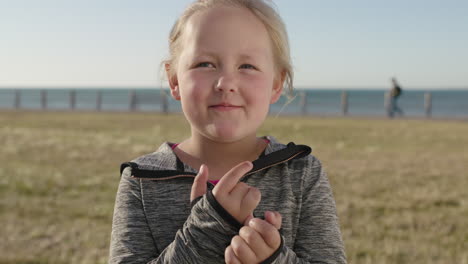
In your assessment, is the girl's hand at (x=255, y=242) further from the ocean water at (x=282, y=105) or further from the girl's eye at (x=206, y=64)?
the ocean water at (x=282, y=105)

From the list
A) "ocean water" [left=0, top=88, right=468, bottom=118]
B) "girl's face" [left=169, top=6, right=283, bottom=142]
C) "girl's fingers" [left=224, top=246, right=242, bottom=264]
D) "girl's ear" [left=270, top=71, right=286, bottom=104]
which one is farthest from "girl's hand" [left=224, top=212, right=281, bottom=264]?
"ocean water" [left=0, top=88, right=468, bottom=118]

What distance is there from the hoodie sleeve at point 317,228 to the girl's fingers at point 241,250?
0.96 ft

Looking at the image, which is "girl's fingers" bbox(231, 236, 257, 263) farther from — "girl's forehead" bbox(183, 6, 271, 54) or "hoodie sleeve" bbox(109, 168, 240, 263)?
"girl's forehead" bbox(183, 6, 271, 54)

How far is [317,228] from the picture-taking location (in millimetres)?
1603

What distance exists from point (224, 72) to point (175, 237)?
506 millimetres

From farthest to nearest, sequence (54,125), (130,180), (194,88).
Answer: (54,125), (130,180), (194,88)

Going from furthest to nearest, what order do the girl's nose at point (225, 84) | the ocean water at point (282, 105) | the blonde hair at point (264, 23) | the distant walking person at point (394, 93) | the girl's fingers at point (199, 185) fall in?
the ocean water at point (282, 105) < the distant walking person at point (394, 93) < the blonde hair at point (264, 23) < the girl's nose at point (225, 84) < the girl's fingers at point (199, 185)

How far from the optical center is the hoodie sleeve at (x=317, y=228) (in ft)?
5.18

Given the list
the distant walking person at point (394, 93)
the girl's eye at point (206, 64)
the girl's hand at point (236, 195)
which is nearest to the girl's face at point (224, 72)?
the girl's eye at point (206, 64)

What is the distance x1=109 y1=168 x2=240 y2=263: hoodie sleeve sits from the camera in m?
1.31

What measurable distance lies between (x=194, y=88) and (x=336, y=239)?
656mm

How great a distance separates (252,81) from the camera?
1.58m

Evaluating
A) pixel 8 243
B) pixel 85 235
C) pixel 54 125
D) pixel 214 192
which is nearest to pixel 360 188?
pixel 85 235

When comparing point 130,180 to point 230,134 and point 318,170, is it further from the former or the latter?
point 318,170
